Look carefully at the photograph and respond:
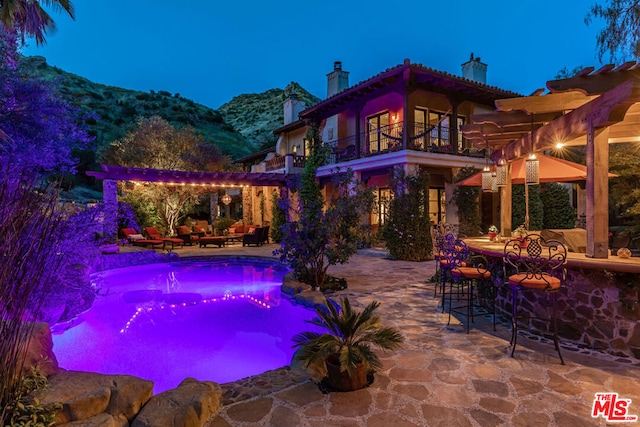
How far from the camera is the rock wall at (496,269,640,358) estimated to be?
13.6 feet

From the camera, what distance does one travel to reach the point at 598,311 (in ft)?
14.3

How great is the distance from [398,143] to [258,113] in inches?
1792

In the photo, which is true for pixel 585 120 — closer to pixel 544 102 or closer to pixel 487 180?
pixel 544 102

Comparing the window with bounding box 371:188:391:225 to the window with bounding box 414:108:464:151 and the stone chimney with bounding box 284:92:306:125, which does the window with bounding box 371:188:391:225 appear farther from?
the stone chimney with bounding box 284:92:306:125

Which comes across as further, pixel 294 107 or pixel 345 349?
pixel 294 107

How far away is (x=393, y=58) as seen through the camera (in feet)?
607

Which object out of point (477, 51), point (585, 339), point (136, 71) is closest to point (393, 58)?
point (477, 51)

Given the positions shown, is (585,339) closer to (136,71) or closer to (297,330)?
(297,330)

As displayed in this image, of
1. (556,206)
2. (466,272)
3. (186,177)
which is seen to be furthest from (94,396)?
(556,206)

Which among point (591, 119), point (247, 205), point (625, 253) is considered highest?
point (591, 119)

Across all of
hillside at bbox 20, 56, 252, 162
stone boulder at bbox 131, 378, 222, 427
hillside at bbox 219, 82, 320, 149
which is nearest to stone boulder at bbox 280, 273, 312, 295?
stone boulder at bbox 131, 378, 222, 427

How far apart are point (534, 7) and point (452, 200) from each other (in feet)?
548

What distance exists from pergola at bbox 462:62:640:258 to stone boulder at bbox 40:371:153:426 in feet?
17.3

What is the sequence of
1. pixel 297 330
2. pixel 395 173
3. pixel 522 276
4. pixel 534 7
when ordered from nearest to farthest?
pixel 522 276, pixel 297 330, pixel 395 173, pixel 534 7
